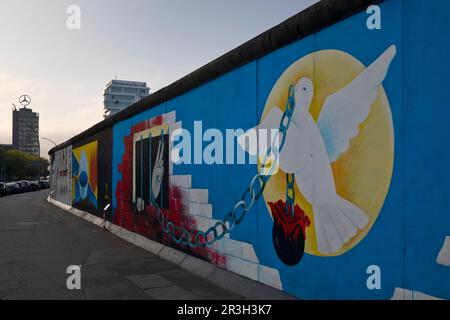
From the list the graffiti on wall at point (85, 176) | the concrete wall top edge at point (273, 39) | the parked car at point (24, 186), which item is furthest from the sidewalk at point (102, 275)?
the parked car at point (24, 186)

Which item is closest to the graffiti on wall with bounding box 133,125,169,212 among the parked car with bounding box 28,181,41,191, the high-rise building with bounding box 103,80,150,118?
the parked car with bounding box 28,181,41,191

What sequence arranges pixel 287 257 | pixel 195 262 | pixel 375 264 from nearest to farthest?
1. pixel 375 264
2. pixel 287 257
3. pixel 195 262

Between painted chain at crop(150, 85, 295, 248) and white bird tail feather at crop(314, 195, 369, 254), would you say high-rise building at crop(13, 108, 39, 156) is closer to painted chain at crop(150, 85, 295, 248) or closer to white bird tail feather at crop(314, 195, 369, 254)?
painted chain at crop(150, 85, 295, 248)

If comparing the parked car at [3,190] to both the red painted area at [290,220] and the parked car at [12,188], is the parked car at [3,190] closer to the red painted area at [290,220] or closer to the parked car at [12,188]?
the parked car at [12,188]

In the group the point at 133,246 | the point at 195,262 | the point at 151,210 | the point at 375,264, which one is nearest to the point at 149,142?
the point at 151,210

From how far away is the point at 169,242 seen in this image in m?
9.96

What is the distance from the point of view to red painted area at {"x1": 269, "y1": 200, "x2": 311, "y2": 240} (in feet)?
18.7

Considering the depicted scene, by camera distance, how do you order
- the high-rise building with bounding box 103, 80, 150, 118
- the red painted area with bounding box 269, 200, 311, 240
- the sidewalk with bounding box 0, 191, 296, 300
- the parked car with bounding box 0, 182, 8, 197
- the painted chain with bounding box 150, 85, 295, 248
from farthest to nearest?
the high-rise building with bounding box 103, 80, 150, 118 < the parked car with bounding box 0, 182, 8, 197 < the sidewalk with bounding box 0, 191, 296, 300 < the painted chain with bounding box 150, 85, 295, 248 < the red painted area with bounding box 269, 200, 311, 240

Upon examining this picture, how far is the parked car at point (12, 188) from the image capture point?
155 feet

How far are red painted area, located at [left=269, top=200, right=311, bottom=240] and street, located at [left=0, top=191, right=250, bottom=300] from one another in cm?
138

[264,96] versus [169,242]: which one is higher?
[264,96]

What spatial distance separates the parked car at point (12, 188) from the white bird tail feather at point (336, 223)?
48.5 metres

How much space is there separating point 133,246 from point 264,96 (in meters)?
6.85

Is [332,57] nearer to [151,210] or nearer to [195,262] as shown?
[195,262]
